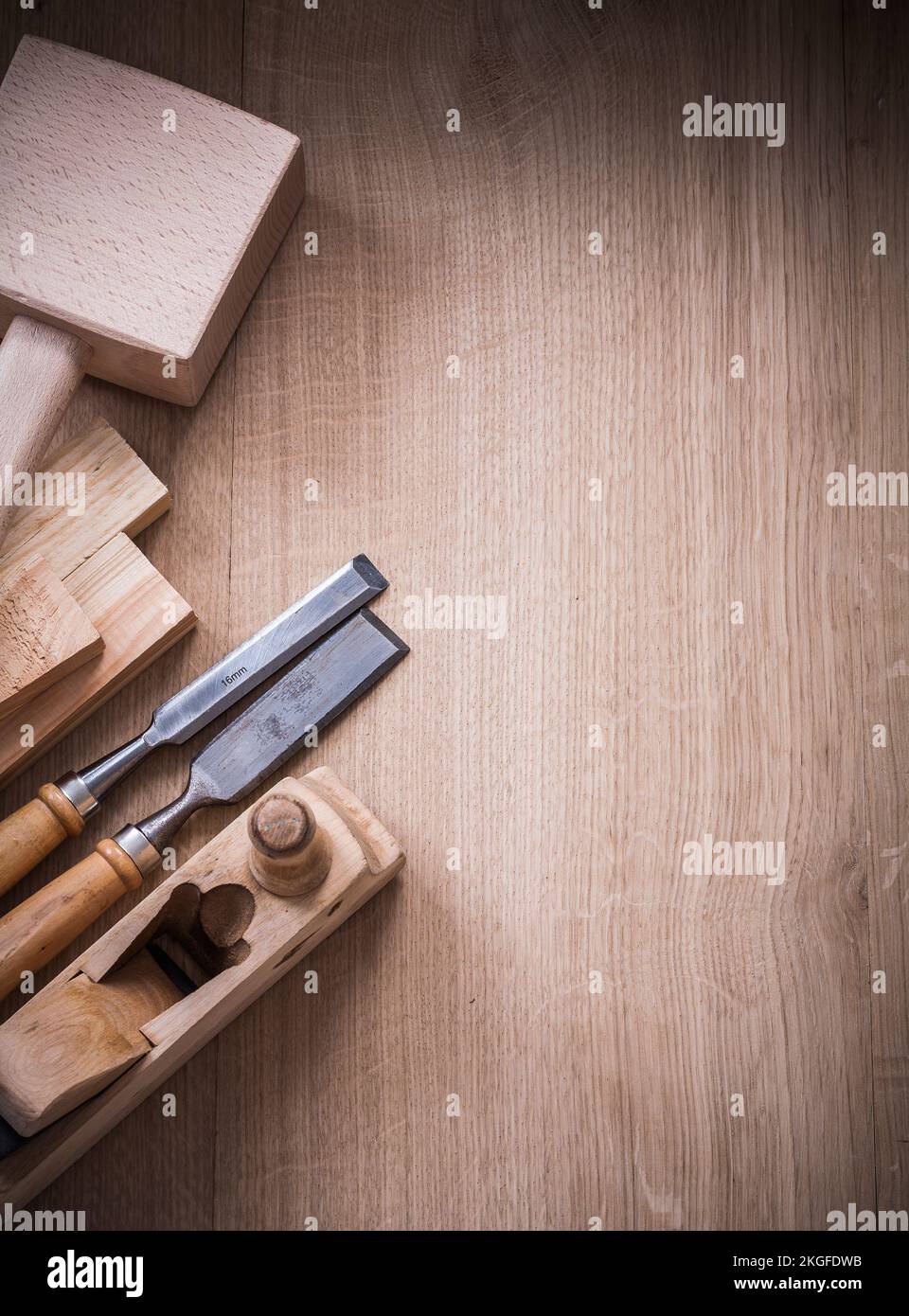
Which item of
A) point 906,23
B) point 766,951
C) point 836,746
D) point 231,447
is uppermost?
point 906,23

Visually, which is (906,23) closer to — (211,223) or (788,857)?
(211,223)

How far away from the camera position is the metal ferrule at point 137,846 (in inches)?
33.8

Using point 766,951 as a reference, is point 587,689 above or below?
above

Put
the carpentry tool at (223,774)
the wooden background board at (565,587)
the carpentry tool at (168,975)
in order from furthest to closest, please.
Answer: the wooden background board at (565,587) < the carpentry tool at (223,774) < the carpentry tool at (168,975)

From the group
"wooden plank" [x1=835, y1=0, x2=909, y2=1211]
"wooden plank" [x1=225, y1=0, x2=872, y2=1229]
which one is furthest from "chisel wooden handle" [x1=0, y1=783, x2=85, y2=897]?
"wooden plank" [x1=835, y1=0, x2=909, y2=1211]

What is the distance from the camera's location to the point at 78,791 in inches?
34.4

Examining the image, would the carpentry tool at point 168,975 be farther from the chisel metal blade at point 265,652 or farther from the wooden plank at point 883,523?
the wooden plank at point 883,523

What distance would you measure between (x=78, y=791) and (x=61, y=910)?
105 mm

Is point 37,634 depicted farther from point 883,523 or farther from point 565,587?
point 883,523

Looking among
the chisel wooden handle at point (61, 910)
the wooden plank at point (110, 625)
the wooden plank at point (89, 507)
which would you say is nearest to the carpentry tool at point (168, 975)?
the chisel wooden handle at point (61, 910)

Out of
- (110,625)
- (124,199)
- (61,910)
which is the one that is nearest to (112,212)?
(124,199)
